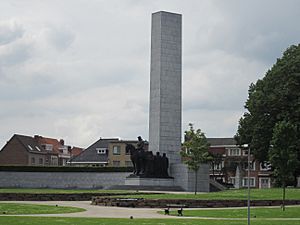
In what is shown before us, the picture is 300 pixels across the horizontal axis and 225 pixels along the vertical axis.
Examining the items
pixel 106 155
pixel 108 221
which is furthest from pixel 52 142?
pixel 108 221

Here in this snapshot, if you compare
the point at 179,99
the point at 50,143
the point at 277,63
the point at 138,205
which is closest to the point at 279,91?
the point at 277,63

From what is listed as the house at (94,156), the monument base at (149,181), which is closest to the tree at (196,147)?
the monument base at (149,181)

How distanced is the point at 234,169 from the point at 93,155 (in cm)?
2722

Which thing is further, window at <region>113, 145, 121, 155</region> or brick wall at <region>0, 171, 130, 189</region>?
window at <region>113, 145, 121, 155</region>

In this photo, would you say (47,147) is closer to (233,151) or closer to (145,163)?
(233,151)

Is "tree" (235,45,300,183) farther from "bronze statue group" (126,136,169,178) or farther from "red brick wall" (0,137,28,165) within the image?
"red brick wall" (0,137,28,165)

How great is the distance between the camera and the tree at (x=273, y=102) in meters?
69.6

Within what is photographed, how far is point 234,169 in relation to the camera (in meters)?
128

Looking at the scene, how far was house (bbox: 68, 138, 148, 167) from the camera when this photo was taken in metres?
123

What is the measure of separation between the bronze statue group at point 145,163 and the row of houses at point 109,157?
152ft

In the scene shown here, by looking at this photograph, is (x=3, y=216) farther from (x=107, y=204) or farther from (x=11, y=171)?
(x=11, y=171)

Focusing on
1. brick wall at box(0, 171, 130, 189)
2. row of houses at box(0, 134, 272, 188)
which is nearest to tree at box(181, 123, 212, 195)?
brick wall at box(0, 171, 130, 189)

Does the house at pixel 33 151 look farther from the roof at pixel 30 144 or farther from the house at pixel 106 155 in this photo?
the house at pixel 106 155

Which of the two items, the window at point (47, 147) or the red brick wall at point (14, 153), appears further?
the window at point (47, 147)
